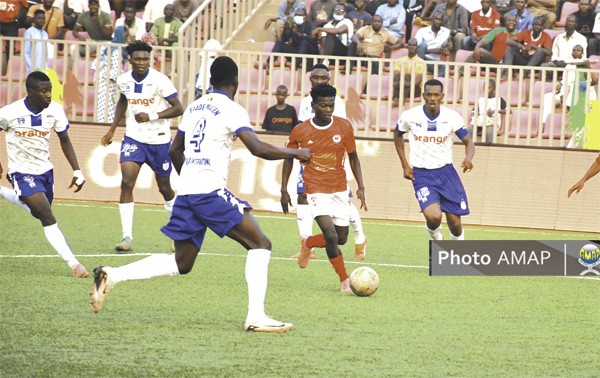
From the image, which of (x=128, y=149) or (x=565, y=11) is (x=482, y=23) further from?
(x=128, y=149)

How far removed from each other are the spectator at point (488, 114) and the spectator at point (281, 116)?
3.05 meters

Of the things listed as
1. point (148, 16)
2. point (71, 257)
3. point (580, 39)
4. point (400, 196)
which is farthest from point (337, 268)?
point (148, 16)

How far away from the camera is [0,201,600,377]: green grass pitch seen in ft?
26.5

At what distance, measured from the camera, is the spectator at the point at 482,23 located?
76.7ft

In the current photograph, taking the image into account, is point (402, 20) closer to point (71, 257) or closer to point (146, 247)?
point (146, 247)

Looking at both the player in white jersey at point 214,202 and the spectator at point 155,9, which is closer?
the player in white jersey at point 214,202

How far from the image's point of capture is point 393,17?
78.2 ft

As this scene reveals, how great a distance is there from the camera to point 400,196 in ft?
67.4

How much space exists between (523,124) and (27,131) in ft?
33.5

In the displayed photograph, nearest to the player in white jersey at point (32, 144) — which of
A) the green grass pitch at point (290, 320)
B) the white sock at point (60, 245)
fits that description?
the white sock at point (60, 245)

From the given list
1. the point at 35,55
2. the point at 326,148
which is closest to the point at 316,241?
the point at 326,148

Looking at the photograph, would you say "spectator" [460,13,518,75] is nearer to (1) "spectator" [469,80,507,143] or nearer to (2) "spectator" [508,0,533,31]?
(2) "spectator" [508,0,533,31]

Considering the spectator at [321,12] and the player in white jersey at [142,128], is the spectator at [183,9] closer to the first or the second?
the spectator at [321,12]

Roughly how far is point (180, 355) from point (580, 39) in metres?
15.7
